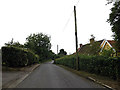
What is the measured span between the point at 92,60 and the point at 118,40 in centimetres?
403

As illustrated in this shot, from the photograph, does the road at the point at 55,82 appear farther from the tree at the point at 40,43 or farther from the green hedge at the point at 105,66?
the tree at the point at 40,43

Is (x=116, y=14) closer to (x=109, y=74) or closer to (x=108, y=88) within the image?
(x=109, y=74)

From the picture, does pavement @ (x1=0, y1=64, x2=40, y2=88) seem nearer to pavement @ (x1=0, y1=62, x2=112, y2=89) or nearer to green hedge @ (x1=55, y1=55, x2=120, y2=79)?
pavement @ (x1=0, y1=62, x2=112, y2=89)

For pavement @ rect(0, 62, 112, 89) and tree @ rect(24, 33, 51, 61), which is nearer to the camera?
pavement @ rect(0, 62, 112, 89)

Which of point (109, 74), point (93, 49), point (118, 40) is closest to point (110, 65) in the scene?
point (109, 74)

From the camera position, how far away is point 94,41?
17031 mm

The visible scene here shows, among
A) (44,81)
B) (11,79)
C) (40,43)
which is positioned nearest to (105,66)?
(44,81)

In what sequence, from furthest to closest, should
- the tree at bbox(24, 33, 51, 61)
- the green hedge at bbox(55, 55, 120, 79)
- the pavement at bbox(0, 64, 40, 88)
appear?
the tree at bbox(24, 33, 51, 61), the green hedge at bbox(55, 55, 120, 79), the pavement at bbox(0, 64, 40, 88)

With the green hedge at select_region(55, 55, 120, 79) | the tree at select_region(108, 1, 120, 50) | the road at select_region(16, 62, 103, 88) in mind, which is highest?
the tree at select_region(108, 1, 120, 50)

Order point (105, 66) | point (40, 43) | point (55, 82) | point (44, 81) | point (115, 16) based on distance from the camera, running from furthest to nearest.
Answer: point (40, 43)
point (115, 16)
point (105, 66)
point (44, 81)
point (55, 82)

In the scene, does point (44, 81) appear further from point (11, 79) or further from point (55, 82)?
point (11, 79)

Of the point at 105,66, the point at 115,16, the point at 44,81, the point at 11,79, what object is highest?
the point at 115,16

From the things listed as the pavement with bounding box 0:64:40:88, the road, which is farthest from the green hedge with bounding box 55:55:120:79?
the pavement with bounding box 0:64:40:88

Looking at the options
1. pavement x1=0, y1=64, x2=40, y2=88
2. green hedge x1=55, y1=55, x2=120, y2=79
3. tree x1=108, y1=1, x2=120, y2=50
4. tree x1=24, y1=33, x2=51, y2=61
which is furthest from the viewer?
tree x1=24, y1=33, x2=51, y2=61
